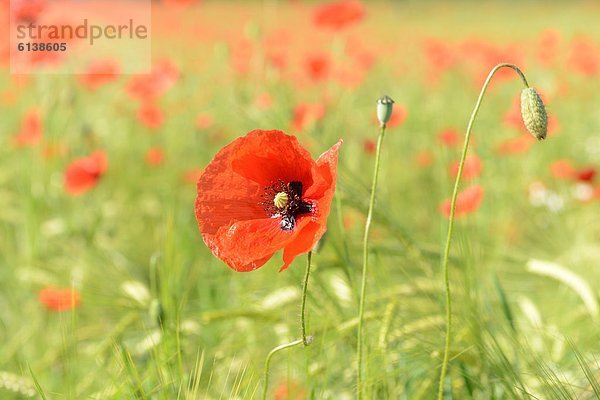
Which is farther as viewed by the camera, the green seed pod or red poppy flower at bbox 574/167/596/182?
red poppy flower at bbox 574/167/596/182

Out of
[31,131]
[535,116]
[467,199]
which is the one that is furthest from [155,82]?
[535,116]

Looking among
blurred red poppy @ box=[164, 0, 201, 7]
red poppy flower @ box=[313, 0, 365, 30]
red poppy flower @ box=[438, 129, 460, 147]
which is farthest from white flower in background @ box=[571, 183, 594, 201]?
blurred red poppy @ box=[164, 0, 201, 7]

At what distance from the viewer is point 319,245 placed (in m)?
0.85

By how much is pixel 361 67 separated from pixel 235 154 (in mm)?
2289

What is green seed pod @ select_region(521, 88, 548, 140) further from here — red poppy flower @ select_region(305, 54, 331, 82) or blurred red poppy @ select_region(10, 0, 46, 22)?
red poppy flower @ select_region(305, 54, 331, 82)

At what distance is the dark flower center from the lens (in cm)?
74

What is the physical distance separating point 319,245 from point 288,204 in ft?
0.42

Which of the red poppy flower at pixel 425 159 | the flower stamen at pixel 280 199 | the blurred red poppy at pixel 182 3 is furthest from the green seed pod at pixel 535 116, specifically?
the blurred red poppy at pixel 182 3

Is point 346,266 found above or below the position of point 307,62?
below

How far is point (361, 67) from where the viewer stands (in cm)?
290

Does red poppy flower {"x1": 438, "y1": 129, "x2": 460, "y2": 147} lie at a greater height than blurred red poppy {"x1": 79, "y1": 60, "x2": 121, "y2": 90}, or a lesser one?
lesser

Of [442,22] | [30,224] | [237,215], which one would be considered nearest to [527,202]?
[30,224]

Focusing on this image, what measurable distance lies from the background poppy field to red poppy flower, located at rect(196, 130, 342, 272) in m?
0.11

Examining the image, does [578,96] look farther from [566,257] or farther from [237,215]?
[237,215]
